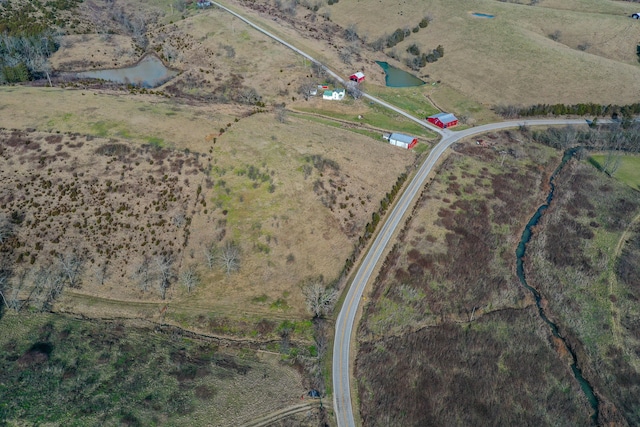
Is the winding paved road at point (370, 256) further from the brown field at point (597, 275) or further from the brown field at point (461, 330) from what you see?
the brown field at point (597, 275)

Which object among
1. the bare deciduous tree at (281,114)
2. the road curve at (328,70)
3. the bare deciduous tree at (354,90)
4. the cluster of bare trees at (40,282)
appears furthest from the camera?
the bare deciduous tree at (354,90)

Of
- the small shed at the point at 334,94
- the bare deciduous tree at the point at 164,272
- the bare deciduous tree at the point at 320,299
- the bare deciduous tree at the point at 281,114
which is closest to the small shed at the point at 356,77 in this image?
the small shed at the point at 334,94

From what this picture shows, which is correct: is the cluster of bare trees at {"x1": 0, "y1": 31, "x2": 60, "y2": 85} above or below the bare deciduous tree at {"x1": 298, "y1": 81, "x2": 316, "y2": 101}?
above

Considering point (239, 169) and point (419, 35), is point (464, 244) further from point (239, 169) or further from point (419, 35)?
point (419, 35)

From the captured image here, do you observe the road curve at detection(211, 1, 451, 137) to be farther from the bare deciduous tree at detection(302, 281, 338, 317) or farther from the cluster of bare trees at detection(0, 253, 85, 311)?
the cluster of bare trees at detection(0, 253, 85, 311)

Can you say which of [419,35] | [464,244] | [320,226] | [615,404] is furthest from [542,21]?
[615,404]

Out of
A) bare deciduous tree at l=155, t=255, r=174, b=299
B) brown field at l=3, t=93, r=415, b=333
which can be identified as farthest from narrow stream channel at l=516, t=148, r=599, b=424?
bare deciduous tree at l=155, t=255, r=174, b=299

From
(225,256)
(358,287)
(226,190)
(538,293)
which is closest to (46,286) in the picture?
(225,256)
